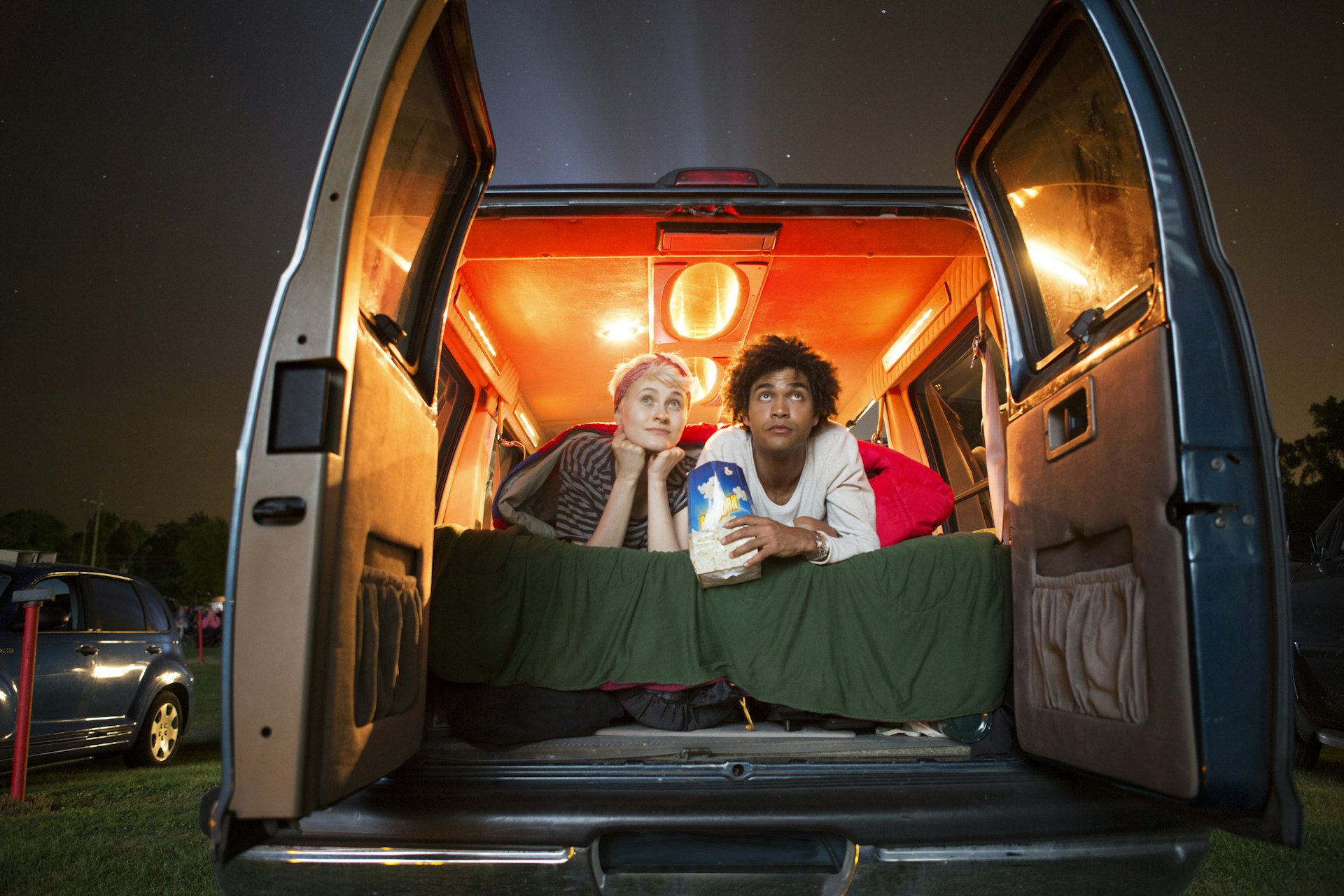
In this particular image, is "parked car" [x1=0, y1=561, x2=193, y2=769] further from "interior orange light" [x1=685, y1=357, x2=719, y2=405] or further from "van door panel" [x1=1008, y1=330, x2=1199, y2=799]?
"van door panel" [x1=1008, y1=330, x2=1199, y2=799]

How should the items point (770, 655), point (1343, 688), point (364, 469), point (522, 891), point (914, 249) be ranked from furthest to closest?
point (1343, 688), point (914, 249), point (770, 655), point (522, 891), point (364, 469)

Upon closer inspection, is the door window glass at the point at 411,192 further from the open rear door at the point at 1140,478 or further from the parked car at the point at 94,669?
the parked car at the point at 94,669

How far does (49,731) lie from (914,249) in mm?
6553

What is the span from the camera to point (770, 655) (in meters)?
2.20

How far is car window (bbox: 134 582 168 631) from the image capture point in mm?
7184

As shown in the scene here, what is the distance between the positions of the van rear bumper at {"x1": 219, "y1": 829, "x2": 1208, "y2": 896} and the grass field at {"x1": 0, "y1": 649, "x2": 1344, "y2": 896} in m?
1.85

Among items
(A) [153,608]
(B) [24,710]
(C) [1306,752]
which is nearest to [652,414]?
(B) [24,710]

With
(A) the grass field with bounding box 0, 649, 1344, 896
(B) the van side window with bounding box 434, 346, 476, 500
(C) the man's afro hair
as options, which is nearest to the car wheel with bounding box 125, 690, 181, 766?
(A) the grass field with bounding box 0, 649, 1344, 896

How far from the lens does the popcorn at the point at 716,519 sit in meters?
2.17

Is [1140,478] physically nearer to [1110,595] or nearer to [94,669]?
[1110,595]

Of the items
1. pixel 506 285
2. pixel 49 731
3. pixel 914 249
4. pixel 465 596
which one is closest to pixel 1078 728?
pixel 465 596

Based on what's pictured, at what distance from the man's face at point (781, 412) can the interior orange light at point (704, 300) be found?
81 cm

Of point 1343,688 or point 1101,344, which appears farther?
point 1343,688

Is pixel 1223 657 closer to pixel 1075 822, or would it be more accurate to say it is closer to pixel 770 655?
pixel 1075 822
